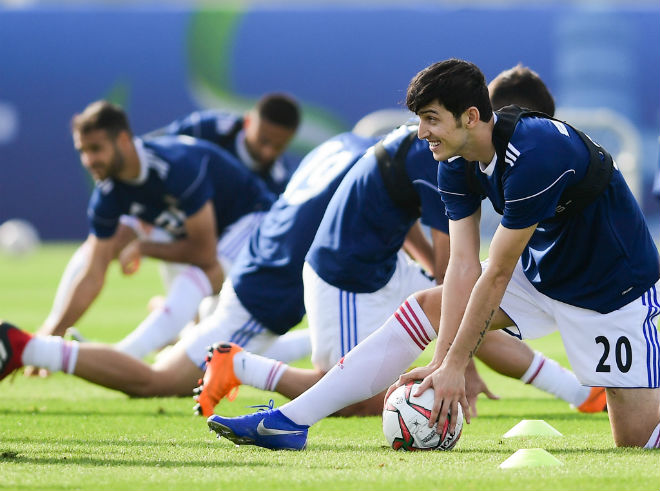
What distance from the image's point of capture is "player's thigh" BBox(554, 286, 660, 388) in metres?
4.37

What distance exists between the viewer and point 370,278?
17.7ft

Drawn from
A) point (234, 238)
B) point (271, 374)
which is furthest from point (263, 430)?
point (234, 238)

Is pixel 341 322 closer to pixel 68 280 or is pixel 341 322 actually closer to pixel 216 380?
pixel 216 380

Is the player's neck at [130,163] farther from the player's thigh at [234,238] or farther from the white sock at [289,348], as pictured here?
the white sock at [289,348]

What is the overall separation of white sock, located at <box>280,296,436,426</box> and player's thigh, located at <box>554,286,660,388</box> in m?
0.61

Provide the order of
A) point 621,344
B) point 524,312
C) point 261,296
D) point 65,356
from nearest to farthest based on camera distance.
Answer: point 621,344
point 524,312
point 65,356
point 261,296

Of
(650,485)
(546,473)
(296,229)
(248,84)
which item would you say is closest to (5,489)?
(546,473)

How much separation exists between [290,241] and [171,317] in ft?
4.99

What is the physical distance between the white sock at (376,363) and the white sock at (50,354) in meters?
1.57

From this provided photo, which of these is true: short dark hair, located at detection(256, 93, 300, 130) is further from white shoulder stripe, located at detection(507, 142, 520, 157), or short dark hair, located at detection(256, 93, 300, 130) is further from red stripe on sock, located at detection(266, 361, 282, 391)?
white shoulder stripe, located at detection(507, 142, 520, 157)

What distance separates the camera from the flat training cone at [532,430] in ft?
15.5

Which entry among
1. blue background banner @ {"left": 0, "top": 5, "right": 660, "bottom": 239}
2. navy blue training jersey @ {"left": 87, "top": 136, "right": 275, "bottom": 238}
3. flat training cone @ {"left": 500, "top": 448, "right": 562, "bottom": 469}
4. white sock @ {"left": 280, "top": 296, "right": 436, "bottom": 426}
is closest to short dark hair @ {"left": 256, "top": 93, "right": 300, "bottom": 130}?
navy blue training jersey @ {"left": 87, "top": 136, "right": 275, "bottom": 238}

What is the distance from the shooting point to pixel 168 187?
7.29m

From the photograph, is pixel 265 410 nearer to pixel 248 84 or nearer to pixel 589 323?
pixel 589 323
